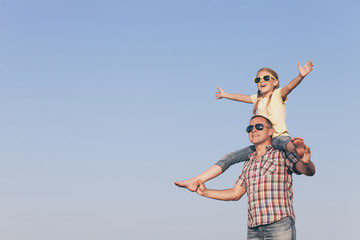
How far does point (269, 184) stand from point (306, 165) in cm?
86

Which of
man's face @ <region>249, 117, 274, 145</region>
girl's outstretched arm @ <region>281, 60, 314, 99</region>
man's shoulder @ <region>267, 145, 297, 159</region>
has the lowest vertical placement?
man's shoulder @ <region>267, 145, 297, 159</region>

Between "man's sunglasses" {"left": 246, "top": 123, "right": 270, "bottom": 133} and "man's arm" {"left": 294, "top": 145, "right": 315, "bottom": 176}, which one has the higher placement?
"man's sunglasses" {"left": 246, "top": 123, "right": 270, "bottom": 133}

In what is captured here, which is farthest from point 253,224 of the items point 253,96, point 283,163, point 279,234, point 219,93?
point 219,93

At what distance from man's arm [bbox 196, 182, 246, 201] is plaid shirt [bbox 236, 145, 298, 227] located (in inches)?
24.6

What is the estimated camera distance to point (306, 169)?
8.50m

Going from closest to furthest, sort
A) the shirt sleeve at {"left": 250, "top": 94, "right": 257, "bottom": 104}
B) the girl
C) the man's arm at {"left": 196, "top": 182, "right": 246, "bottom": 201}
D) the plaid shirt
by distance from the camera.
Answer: the plaid shirt < the girl < the man's arm at {"left": 196, "top": 182, "right": 246, "bottom": 201} < the shirt sleeve at {"left": 250, "top": 94, "right": 257, "bottom": 104}

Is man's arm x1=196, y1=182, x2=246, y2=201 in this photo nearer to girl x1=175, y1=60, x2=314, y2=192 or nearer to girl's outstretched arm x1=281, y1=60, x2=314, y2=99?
girl x1=175, y1=60, x2=314, y2=192

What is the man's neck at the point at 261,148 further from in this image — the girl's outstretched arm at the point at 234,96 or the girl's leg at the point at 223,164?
the girl's outstretched arm at the point at 234,96

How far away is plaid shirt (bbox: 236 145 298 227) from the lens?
868 cm

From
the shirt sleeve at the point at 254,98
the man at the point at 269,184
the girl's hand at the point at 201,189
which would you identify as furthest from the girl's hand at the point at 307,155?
the shirt sleeve at the point at 254,98

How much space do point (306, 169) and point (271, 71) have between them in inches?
119

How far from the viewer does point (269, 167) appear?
906 centimetres

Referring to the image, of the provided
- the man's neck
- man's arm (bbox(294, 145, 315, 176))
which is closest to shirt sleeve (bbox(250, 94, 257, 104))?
the man's neck

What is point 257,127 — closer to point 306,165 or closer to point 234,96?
point 306,165
